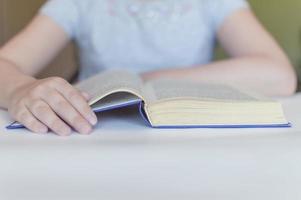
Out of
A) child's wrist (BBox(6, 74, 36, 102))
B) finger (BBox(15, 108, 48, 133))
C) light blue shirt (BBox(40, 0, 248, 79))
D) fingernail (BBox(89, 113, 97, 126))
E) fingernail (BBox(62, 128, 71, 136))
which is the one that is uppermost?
fingernail (BBox(89, 113, 97, 126))

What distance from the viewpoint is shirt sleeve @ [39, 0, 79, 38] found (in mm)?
1109

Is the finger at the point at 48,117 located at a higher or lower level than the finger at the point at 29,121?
higher

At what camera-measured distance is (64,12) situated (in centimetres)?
112

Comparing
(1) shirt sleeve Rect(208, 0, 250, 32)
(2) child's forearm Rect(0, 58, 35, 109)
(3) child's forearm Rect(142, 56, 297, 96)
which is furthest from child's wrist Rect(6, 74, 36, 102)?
(1) shirt sleeve Rect(208, 0, 250, 32)

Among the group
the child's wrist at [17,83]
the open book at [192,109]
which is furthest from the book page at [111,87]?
the child's wrist at [17,83]

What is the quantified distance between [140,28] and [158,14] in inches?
2.0

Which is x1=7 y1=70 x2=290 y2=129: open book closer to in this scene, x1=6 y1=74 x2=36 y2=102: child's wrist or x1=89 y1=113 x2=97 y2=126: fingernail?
x1=89 y1=113 x2=97 y2=126: fingernail

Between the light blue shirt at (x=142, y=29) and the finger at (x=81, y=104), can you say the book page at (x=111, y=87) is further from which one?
the light blue shirt at (x=142, y=29)

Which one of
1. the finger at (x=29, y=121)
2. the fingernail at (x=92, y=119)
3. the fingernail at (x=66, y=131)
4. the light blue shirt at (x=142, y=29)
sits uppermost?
the fingernail at (x=92, y=119)

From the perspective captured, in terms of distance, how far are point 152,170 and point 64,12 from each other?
78 cm

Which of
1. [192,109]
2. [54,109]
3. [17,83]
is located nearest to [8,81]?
[17,83]

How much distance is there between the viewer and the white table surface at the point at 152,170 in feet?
1.32

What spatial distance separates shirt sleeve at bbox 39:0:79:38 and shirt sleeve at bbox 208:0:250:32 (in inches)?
12.1

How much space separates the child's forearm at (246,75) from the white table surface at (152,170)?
0.42m
